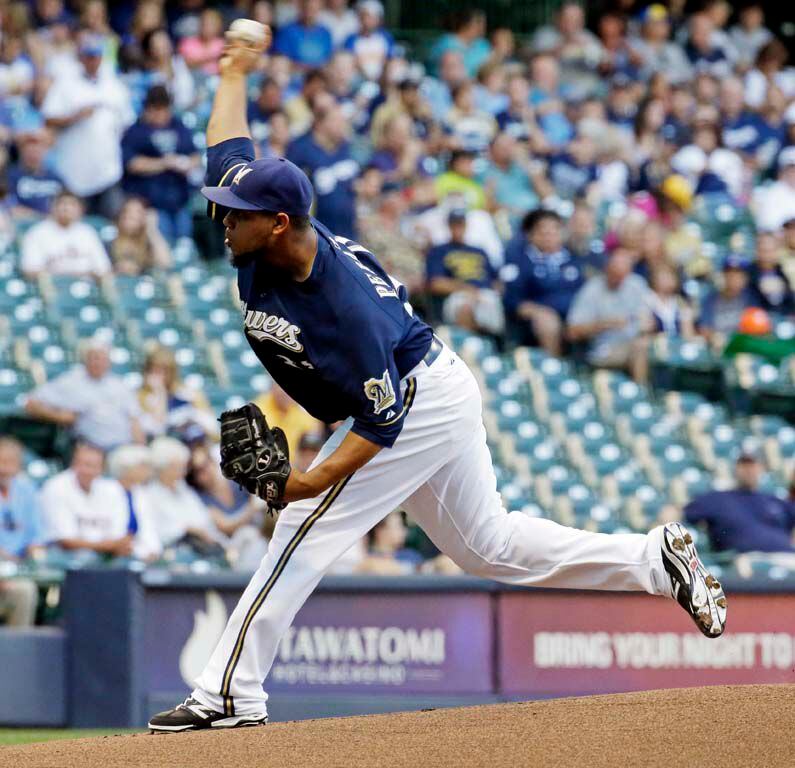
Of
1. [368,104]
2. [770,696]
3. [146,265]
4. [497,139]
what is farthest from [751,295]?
[770,696]

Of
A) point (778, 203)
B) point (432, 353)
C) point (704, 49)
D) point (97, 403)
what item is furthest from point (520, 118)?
point (432, 353)

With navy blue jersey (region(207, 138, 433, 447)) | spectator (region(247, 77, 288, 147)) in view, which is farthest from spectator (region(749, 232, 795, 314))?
navy blue jersey (region(207, 138, 433, 447))

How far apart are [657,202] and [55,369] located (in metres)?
5.51

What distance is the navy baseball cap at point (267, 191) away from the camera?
4.68 meters

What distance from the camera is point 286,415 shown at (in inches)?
376

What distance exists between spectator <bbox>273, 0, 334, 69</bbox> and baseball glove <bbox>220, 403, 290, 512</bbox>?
30.9 ft

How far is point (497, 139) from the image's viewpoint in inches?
520

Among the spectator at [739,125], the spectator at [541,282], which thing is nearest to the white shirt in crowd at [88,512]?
the spectator at [541,282]

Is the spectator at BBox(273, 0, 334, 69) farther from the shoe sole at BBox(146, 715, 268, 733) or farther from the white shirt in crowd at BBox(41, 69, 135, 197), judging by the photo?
the shoe sole at BBox(146, 715, 268, 733)

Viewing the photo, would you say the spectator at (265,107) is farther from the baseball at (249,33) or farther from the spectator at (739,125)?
the baseball at (249,33)

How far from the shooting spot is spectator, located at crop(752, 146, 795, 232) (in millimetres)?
13523

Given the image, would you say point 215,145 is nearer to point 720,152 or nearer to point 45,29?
point 45,29

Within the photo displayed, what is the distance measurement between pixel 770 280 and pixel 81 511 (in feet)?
19.6

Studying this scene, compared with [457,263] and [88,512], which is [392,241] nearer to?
[457,263]
